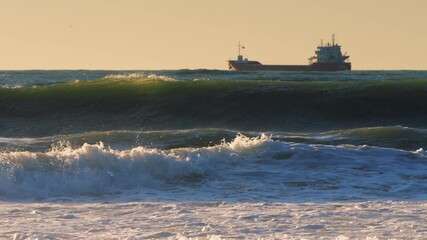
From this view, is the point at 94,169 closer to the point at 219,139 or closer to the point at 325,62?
the point at 219,139

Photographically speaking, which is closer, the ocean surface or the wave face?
the ocean surface

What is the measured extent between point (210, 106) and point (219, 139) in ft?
32.3

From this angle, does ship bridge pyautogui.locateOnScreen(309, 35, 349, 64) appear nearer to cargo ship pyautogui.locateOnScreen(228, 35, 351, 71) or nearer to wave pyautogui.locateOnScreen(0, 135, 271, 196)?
cargo ship pyautogui.locateOnScreen(228, 35, 351, 71)

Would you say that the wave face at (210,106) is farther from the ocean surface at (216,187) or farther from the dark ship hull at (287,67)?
the dark ship hull at (287,67)

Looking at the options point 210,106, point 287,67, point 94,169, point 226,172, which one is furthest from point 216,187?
point 287,67

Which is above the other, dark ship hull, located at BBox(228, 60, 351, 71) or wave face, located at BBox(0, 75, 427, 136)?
wave face, located at BBox(0, 75, 427, 136)

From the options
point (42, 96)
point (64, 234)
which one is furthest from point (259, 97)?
point (64, 234)

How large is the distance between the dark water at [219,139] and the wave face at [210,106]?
0.12 ft

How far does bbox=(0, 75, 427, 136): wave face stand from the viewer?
25594 mm

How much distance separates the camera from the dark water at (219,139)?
464 inches

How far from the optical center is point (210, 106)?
91.0ft

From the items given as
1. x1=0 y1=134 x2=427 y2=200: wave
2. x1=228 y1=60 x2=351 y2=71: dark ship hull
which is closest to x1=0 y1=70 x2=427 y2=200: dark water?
x1=0 y1=134 x2=427 y2=200: wave

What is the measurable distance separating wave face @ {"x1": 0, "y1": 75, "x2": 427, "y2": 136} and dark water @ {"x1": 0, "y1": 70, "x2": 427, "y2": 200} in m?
0.04

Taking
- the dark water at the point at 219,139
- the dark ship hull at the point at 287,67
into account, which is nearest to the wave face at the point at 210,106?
the dark water at the point at 219,139
